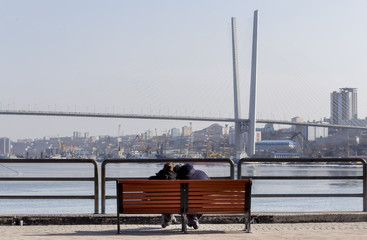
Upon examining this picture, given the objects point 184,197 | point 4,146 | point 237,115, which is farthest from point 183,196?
point 4,146

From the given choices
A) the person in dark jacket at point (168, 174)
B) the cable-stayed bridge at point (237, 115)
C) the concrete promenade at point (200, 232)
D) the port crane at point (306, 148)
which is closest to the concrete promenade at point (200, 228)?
the concrete promenade at point (200, 232)

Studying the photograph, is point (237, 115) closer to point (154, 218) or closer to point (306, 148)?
point (306, 148)

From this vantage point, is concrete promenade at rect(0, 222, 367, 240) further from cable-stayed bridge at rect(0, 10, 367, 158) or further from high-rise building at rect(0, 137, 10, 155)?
high-rise building at rect(0, 137, 10, 155)

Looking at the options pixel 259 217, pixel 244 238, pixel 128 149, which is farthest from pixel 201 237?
pixel 128 149

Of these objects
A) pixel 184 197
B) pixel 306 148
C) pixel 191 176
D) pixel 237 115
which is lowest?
pixel 306 148

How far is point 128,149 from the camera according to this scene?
102500 mm

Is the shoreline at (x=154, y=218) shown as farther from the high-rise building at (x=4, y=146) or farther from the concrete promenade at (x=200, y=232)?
the high-rise building at (x=4, y=146)

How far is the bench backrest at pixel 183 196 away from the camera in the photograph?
686 cm

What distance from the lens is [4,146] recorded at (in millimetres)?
96812

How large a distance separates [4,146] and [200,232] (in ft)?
305

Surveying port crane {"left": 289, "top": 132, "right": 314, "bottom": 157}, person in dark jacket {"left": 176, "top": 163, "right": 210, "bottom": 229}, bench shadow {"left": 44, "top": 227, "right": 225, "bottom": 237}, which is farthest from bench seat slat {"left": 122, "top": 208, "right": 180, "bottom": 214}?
port crane {"left": 289, "top": 132, "right": 314, "bottom": 157}

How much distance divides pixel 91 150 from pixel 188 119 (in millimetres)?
29147

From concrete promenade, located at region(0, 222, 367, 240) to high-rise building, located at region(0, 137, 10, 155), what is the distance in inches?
3588

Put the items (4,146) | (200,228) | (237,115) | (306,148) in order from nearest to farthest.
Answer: (200,228), (237,115), (306,148), (4,146)
